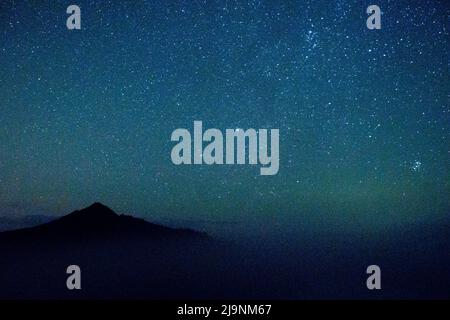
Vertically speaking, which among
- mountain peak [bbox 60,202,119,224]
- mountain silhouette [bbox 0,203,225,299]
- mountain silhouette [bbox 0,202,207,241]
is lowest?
mountain silhouette [bbox 0,203,225,299]

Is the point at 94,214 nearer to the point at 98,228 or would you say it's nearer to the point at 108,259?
the point at 98,228

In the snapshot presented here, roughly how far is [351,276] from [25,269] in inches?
73.0

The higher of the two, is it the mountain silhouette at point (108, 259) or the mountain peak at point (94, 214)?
the mountain peak at point (94, 214)

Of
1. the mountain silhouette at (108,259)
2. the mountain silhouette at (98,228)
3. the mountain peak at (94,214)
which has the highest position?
the mountain peak at (94,214)

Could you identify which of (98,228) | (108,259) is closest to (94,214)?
(98,228)

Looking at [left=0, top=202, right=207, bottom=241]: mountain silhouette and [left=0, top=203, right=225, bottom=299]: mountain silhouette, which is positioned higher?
[left=0, top=202, right=207, bottom=241]: mountain silhouette

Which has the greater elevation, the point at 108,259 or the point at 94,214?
the point at 94,214

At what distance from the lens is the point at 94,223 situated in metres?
2.95

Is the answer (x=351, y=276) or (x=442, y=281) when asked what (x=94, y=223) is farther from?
(x=442, y=281)

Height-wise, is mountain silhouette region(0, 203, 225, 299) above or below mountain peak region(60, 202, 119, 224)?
below

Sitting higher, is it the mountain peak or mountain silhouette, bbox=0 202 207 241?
the mountain peak

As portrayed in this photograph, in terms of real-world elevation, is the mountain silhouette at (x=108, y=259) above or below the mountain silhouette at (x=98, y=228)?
below
